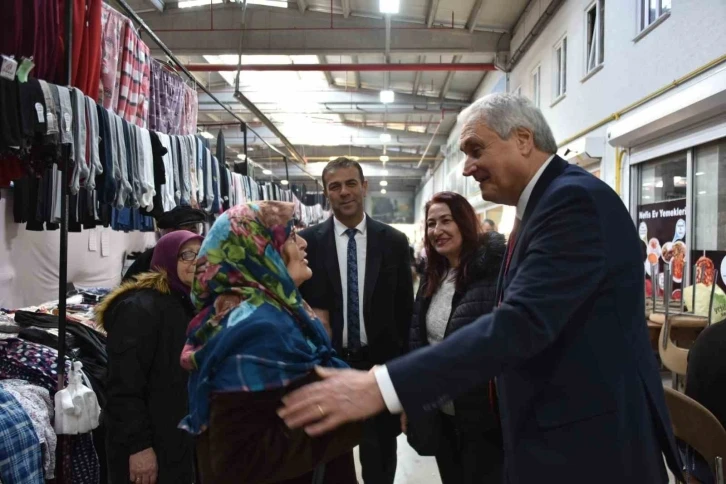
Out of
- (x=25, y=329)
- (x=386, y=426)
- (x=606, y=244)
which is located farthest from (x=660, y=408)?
(x=25, y=329)

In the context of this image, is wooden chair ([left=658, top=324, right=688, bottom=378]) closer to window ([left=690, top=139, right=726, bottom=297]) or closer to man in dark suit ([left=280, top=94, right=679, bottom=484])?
window ([left=690, top=139, right=726, bottom=297])

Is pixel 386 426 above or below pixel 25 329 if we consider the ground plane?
below

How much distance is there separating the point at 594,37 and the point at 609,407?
5.90m

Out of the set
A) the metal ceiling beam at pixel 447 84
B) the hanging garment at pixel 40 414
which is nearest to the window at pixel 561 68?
the metal ceiling beam at pixel 447 84

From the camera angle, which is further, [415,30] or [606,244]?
[415,30]

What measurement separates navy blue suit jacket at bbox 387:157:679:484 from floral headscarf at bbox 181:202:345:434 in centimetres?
29

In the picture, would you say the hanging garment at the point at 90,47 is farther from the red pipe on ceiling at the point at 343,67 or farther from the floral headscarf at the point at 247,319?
the red pipe on ceiling at the point at 343,67

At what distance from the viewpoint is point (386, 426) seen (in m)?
2.38

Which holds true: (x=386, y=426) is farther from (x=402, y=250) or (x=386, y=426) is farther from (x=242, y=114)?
(x=242, y=114)

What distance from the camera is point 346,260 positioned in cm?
248

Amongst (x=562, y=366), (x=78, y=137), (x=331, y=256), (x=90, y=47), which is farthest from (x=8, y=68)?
(x=562, y=366)

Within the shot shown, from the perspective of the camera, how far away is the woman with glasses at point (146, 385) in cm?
187

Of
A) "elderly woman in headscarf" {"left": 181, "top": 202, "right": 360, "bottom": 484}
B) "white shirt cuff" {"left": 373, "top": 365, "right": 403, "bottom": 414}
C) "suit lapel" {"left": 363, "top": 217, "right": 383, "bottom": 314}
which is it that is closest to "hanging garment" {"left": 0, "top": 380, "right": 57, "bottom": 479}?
"elderly woman in headscarf" {"left": 181, "top": 202, "right": 360, "bottom": 484}

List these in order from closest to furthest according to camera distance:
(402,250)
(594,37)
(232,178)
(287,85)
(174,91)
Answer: (402,250) < (174,91) < (232,178) < (594,37) < (287,85)
